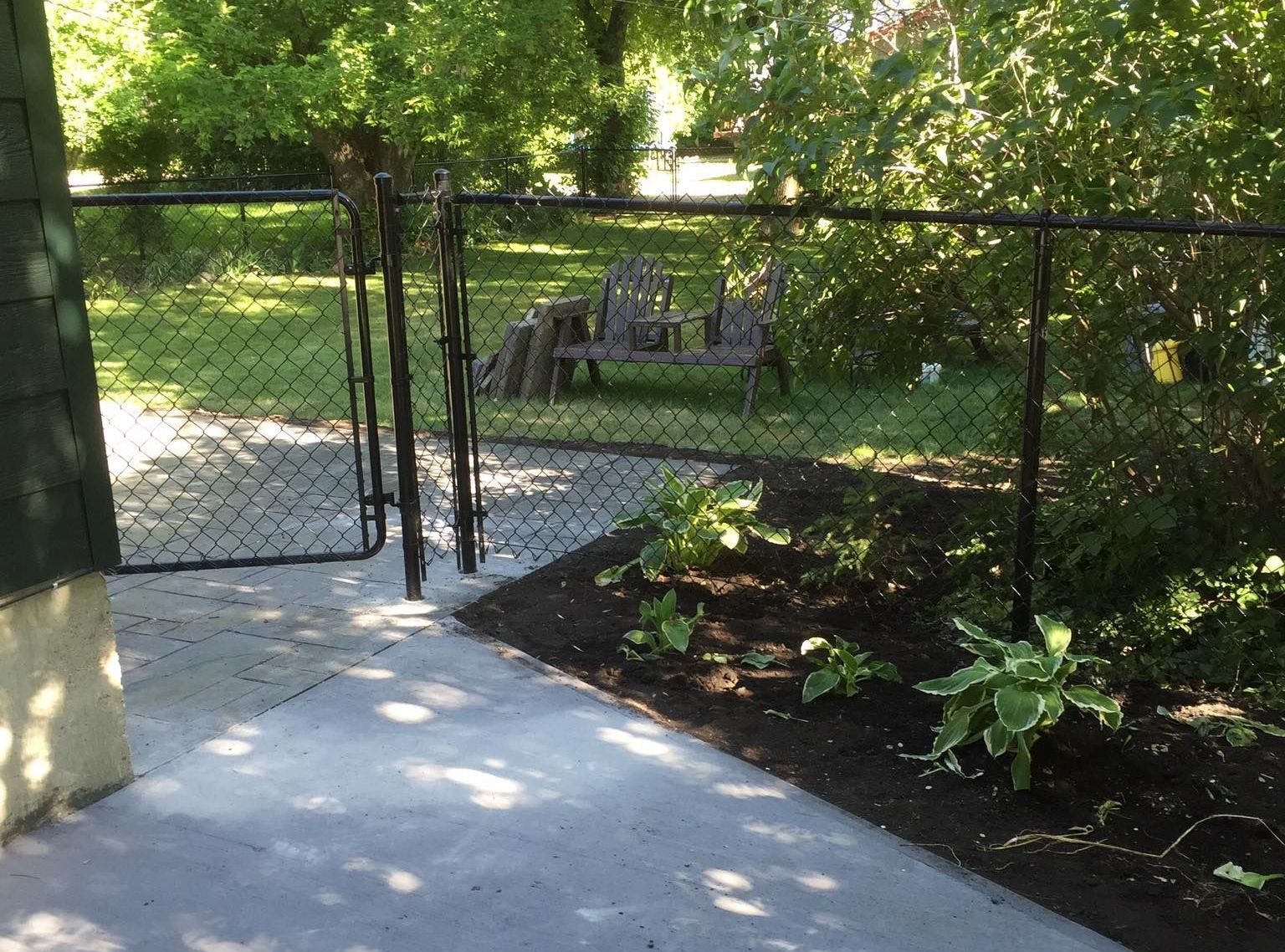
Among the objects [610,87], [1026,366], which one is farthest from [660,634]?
[610,87]

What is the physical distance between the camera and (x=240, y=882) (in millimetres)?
2959

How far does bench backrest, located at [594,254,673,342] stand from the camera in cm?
Answer: 936

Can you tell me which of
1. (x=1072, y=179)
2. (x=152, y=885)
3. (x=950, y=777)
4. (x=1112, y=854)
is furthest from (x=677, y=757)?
(x=1072, y=179)

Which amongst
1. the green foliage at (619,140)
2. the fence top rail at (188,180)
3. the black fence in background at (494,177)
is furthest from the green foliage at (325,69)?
the green foliage at (619,140)

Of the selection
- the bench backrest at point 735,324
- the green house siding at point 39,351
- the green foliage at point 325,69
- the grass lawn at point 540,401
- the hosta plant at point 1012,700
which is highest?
the green foliage at point 325,69

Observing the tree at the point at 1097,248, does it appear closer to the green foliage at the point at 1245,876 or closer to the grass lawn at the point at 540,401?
the grass lawn at the point at 540,401

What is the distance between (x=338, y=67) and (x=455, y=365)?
12.9 meters

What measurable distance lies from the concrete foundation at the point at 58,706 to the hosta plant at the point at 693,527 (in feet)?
A: 6.59

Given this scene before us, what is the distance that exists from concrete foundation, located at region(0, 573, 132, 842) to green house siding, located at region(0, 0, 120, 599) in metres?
0.09

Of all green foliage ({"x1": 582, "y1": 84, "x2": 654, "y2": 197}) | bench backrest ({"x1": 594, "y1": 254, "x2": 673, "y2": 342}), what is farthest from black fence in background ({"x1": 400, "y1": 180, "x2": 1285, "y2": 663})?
green foliage ({"x1": 582, "y1": 84, "x2": 654, "y2": 197})

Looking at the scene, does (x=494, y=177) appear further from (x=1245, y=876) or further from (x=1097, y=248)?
(x=1245, y=876)

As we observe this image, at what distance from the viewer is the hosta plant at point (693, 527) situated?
485 centimetres

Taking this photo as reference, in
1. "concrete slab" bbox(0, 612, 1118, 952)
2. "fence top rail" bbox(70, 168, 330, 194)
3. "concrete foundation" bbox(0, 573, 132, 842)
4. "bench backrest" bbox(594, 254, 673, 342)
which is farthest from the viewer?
"bench backrest" bbox(594, 254, 673, 342)

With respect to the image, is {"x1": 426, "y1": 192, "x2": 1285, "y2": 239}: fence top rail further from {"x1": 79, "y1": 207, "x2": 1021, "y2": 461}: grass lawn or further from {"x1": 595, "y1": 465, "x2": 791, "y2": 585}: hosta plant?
{"x1": 595, "y1": 465, "x2": 791, "y2": 585}: hosta plant
